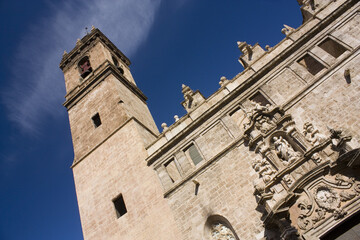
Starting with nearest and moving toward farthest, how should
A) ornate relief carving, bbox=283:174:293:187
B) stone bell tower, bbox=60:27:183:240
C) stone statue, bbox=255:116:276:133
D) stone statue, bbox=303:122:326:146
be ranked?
ornate relief carving, bbox=283:174:293:187 < stone statue, bbox=303:122:326:146 < stone statue, bbox=255:116:276:133 < stone bell tower, bbox=60:27:183:240

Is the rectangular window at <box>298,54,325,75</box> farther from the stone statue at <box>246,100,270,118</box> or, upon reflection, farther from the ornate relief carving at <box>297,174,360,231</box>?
the ornate relief carving at <box>297,174,360,231</box>

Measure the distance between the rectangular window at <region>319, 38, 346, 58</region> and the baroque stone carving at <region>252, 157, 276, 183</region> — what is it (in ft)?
18.0

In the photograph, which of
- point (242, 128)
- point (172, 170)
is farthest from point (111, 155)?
point (242, 128)

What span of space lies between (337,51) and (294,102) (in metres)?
3.04

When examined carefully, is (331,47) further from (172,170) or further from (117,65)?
(117,65)

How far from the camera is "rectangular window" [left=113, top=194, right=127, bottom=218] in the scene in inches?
526

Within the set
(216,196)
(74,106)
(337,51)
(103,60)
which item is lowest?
(216,196)

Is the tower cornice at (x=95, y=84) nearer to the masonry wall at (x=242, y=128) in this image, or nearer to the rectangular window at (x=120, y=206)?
the masonry wall at (x=242, y=128)

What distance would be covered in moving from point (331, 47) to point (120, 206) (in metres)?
11.6

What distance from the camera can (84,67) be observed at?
72.6 ft

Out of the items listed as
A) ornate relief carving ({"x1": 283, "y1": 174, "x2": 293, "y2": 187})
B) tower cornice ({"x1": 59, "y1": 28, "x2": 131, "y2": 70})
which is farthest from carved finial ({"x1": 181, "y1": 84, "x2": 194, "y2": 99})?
tower cornice ({"x1": 59, "y1": 28, "x2": 131, "y2": 70})

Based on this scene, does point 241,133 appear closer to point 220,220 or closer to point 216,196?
point 216,196

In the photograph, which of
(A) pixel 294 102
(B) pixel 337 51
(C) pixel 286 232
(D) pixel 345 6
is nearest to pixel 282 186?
(C) pixel 286 232

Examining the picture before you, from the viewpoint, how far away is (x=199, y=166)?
12094 millimetres
